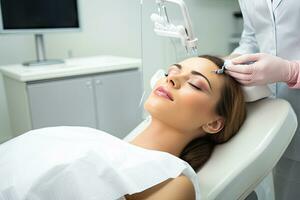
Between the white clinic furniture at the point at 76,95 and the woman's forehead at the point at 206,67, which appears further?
the white clinic furniture at the point at 76,95

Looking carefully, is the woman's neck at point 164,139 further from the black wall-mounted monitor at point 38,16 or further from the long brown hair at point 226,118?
the black wall-mounted monitor at point 38,16

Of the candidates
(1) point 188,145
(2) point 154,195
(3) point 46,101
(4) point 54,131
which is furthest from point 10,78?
(2) point 154,195

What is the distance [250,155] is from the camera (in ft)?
2.86

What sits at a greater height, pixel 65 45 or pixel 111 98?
pixel 65 45

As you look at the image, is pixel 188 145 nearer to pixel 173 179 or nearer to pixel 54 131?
pixel 173 179

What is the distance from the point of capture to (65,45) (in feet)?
8.12

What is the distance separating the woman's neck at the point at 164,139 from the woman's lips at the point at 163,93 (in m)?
0.09

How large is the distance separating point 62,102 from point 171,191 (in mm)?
1238

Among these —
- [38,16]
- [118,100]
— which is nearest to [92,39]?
[38,16]

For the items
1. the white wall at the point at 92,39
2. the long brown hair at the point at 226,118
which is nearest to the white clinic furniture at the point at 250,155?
the long brown hair at the point at 226,118

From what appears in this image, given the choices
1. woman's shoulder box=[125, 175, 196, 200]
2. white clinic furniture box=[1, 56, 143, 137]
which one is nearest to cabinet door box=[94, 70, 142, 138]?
white clinic furniture box=[1, 56, 143, 137]

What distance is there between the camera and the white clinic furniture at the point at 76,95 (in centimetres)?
176

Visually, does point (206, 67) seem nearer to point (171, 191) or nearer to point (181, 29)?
point (181, 29)

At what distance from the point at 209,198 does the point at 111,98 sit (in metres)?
1.32
